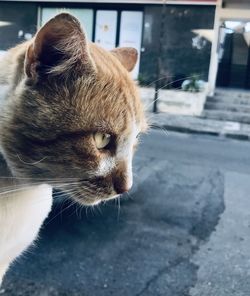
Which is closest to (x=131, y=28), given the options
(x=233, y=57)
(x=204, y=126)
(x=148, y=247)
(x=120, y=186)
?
(x=233, y=57)

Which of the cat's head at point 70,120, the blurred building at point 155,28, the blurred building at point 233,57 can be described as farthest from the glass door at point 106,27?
the cat's head at point 70,120

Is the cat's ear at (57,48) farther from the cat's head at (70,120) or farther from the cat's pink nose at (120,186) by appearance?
the cat's pink nose at (120,186)

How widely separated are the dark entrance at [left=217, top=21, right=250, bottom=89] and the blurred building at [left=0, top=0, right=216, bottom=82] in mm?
1915

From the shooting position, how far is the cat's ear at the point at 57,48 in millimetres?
1230

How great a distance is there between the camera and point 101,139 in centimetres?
145

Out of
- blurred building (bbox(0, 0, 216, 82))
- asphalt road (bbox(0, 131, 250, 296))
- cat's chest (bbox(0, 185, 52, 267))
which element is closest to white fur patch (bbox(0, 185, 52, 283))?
cat's chest (bbox(0, 185, 52, 267))

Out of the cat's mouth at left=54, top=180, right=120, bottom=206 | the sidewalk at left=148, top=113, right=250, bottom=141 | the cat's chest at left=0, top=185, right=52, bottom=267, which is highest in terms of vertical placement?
the cat's mouth at left=54, top=180, right=120, bottom=206

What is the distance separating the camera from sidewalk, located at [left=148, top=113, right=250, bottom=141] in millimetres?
9594

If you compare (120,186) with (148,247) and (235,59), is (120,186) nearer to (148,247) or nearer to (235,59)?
(148,247)

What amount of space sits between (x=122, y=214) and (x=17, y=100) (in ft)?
9.59

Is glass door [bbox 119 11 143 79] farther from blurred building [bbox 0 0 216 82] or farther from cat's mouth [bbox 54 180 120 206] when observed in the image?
cat's mouth [bbox 54 180 120 206]

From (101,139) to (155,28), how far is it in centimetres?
1198

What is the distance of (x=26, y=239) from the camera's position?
→ 1.71m

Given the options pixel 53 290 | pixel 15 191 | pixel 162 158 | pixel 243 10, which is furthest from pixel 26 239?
pixel 243 10
